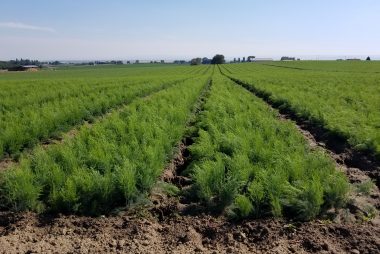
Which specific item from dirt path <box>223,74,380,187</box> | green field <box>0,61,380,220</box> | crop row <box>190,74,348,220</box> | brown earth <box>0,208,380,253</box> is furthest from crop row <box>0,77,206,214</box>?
dirt path <box>223,74,380,187</box>

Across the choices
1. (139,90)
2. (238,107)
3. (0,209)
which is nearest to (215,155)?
(0,209)

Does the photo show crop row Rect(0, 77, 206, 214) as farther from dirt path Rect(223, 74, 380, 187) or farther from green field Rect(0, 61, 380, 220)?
dirt path Rect(223, 74, 380, 187)

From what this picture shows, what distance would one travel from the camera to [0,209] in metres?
5.16

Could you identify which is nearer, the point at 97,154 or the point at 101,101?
the point at 97,154

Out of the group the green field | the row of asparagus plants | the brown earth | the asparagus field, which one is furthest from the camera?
the row of asparagus plants

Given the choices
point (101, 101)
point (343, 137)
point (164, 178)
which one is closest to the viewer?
point (164, 178)

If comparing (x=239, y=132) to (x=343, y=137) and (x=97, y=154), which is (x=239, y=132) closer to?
(x=343, y=137)

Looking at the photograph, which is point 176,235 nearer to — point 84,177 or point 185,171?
point 84,177

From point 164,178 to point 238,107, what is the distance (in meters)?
6.83

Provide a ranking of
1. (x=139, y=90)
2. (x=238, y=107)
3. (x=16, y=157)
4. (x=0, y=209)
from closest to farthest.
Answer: (x=0, y=209) < (x=16, y=157) < (x=238, y=107) < (x=139, y=90)

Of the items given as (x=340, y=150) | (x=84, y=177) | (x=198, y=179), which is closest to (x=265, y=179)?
(x=198, y=179)

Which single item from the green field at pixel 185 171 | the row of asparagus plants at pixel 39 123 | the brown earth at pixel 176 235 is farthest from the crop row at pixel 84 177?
the row of asparagus plants at pixel 39 123

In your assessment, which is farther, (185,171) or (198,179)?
(185,171)

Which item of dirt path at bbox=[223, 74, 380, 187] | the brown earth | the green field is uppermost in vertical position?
the green field
